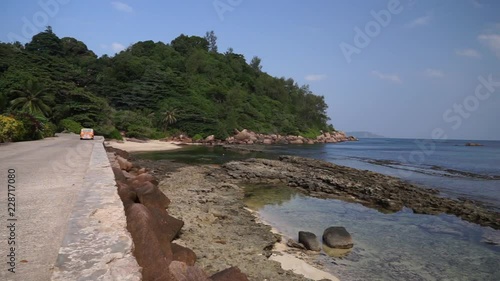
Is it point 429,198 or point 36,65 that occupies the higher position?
point 36,65

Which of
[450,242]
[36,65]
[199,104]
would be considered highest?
[36,65]

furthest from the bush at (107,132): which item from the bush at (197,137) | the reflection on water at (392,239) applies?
the reflection on water at (392,239)

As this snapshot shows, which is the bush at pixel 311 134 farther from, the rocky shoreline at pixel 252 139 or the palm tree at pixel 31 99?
the palm tree at pixel 31 99

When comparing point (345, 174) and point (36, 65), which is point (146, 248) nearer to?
point (345, 174)

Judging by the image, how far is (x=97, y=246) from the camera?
11.2 feet

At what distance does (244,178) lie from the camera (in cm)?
2316

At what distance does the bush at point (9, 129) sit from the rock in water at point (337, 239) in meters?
23.4

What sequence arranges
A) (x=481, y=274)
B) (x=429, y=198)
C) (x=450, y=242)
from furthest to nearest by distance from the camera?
(x=429, y=198) → (x=450, y=242) → (x=481, y=274)

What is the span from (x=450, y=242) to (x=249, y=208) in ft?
27.1

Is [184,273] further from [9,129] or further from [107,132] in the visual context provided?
[107,132]

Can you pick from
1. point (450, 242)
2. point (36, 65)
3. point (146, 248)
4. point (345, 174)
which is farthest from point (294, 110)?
point (146, 248)

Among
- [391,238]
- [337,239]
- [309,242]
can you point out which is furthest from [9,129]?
[391,238]

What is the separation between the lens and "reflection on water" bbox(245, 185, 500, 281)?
8445mm

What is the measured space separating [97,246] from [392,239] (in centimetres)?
1080
